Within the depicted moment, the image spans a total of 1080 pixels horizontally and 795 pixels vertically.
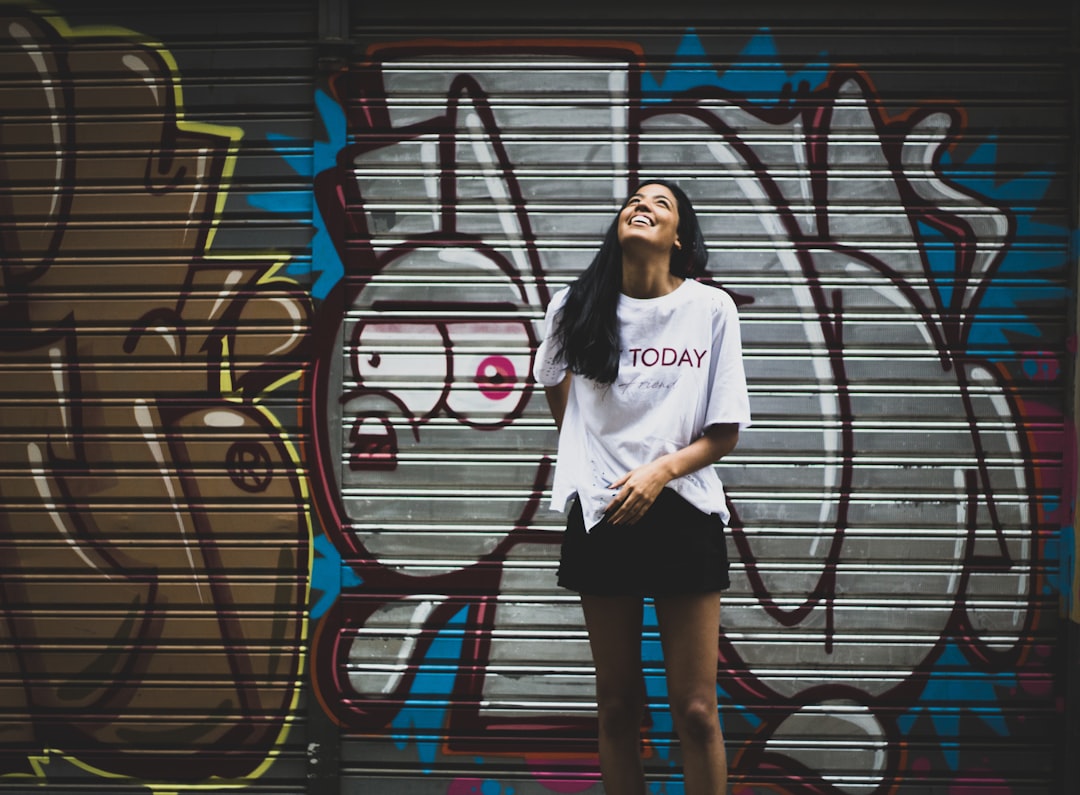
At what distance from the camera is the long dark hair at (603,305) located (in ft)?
9.87

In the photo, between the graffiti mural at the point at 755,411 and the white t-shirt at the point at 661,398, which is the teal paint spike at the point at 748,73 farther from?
the white t-shirt at the point at 661,398

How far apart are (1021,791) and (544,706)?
79.5 inches

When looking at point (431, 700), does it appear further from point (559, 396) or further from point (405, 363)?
point (559, 396)

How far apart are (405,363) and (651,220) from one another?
1657 mm

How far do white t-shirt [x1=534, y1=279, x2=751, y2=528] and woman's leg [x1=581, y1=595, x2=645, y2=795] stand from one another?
275 mm

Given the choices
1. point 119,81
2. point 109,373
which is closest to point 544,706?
point 109,373

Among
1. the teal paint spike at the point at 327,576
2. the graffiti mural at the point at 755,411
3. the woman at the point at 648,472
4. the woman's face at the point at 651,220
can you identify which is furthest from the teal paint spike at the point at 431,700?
the woman's face at the point at 651,220

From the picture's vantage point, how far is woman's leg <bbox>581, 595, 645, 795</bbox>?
3006 mm

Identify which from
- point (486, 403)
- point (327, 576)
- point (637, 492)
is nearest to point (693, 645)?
point (637, 492)

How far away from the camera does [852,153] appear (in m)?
4.37

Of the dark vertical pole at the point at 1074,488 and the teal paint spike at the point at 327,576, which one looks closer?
the dark vertical pole at the point at 1074,488

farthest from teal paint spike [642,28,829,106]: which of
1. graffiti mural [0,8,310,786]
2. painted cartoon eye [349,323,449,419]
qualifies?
graffiti mural [0,8,310,786]

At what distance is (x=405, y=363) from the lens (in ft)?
14.4

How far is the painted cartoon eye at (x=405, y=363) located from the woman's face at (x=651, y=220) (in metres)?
1.49
